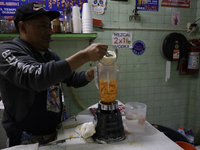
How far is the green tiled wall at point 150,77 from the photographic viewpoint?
7.00 feet

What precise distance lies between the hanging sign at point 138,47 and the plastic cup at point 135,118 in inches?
Answer: 55.0

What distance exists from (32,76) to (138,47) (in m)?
1.81

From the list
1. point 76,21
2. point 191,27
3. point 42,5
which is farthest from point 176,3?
point 42,5

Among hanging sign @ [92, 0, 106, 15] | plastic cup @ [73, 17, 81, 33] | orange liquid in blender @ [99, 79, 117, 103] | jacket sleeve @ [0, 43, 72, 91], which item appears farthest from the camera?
hanging sign @ [92, 0, 106, 15]

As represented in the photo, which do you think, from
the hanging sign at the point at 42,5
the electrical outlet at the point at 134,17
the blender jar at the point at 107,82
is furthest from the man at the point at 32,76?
the electrical outlet at the point at 134,17

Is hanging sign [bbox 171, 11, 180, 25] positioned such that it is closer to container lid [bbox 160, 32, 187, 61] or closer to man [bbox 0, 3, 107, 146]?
container lid [bbox 160, 32, 187, 61]

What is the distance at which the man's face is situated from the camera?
1101 mm

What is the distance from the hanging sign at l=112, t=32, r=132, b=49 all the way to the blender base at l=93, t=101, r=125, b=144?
142 centimetres

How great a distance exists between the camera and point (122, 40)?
2.21 meters

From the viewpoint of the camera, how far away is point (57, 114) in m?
1.18

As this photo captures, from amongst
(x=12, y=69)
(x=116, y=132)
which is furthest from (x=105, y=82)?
(x=12, y=69)

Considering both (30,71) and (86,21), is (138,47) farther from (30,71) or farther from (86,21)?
(30,71)

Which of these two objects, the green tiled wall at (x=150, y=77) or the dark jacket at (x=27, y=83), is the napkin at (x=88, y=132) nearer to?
the dark jacket at (x=27, y=83)

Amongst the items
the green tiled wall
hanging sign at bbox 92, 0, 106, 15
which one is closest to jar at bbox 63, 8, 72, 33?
the green tiled wall
